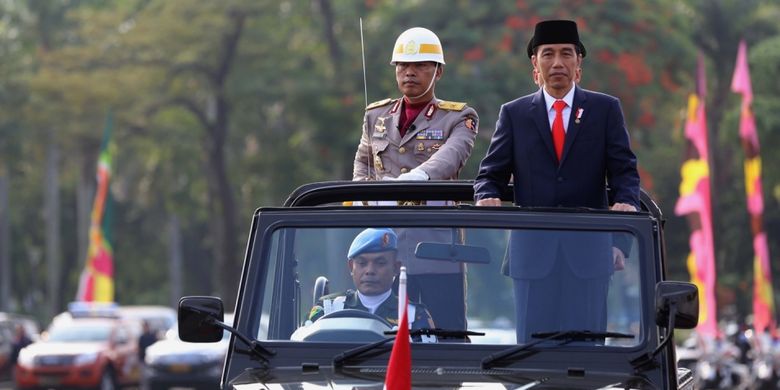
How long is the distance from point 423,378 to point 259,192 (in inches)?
1610

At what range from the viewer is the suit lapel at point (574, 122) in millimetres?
7000

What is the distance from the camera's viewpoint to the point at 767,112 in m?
39.7

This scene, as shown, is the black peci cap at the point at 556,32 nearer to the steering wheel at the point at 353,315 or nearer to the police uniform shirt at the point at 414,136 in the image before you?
the police uniform shirt at the point at 414,136

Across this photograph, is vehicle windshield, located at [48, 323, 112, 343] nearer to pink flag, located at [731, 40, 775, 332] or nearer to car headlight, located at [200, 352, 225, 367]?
car headlight, located at [200, 352, 225, 367]

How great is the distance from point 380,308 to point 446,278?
256 mm

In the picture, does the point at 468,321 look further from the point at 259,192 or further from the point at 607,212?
the point at 259,192

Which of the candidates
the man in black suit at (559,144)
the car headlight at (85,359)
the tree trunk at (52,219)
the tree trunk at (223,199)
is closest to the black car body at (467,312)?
the man in black suit at (559,144)

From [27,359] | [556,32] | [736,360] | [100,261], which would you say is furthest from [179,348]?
[556,32]

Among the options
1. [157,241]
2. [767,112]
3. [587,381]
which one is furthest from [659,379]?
[157,241]

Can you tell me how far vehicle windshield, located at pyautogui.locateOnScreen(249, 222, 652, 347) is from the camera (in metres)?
6.17

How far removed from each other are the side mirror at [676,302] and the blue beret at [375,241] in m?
0.98

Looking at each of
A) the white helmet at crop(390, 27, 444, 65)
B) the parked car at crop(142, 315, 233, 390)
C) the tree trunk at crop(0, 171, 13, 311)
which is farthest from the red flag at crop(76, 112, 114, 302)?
the white helmet at crop(390, 27, 444, 65)

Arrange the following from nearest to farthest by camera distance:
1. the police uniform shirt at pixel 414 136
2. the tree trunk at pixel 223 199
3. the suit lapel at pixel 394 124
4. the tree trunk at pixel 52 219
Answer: the police uniform shirt at pixel 414 136 < the suit lapel at pixel 394 124 < the tree trunk at pixel 223 199 < the tree trunk at pixel 52 219

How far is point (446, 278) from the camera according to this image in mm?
6227
